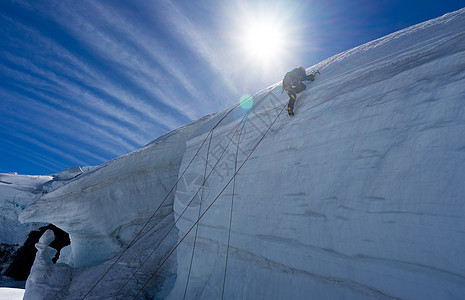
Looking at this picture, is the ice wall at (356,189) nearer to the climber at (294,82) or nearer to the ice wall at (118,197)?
the climber at (294,82)

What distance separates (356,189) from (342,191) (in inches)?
6.3

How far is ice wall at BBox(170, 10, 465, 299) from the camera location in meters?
2.15

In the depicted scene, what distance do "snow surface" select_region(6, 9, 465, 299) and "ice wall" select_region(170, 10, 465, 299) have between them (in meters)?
0.01

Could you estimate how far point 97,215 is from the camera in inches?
313

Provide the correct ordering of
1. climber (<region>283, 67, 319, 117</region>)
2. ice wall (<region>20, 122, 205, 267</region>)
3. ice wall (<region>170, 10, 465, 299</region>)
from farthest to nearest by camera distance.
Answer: ice wall (<region>20, 122, 205, 267</region>) < climber (<region>283, 67, 319, 117</region>) < ice wall (<region>170, 10, 465, 299</region>)

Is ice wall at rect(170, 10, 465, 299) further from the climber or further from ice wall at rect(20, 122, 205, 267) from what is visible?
ice wall at rect(20, 122, 205, 267)

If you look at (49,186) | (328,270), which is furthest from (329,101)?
(49,186)

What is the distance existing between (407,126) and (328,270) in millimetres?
1751

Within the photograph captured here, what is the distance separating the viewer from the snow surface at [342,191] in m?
2.17

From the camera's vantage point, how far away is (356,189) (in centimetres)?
270

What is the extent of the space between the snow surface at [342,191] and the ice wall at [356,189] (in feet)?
0.04

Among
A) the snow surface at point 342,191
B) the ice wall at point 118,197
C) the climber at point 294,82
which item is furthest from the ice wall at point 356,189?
the ice wall at point 118,197

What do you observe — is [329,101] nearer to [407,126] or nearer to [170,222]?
[407,126]

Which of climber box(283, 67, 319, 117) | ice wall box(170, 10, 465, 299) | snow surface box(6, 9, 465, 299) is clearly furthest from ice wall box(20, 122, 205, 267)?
climber box(283, 67, 319, 117)
